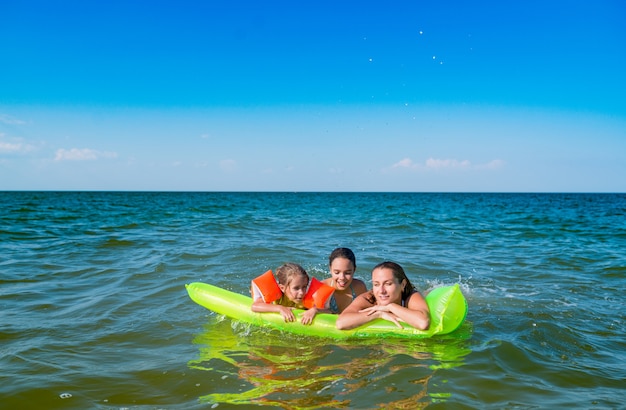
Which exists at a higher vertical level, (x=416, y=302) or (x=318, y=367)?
(x=416, y=302)

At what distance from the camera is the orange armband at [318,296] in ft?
16.2

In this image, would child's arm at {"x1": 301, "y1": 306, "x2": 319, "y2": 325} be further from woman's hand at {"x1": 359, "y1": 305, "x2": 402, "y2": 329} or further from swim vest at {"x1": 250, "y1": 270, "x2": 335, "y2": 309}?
woman's hand at {"x1": 359, "y1": 305, "x2": 402, "y2": 329}

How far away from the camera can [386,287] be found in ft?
14.7

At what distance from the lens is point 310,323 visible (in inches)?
181

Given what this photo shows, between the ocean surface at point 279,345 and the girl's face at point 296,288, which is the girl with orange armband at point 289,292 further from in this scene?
the ocean surface at point 279,345

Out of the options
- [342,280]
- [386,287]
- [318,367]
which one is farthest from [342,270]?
[318,367]

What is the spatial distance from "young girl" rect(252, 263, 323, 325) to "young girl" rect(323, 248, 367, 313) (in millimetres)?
351

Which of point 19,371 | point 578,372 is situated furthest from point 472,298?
point 19,371

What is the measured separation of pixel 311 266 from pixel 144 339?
461 centimetres

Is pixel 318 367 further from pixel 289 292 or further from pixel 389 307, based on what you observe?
pixel 289 292

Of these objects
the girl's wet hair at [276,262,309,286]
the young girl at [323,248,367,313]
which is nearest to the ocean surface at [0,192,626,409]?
the girl's wet hair at [276,262,309,286]

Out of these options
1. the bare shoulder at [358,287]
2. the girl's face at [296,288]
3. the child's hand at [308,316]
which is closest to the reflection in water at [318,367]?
the child's hand at [308,316]

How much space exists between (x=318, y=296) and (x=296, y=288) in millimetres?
286

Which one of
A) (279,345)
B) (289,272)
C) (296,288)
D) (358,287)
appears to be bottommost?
(279,345)
